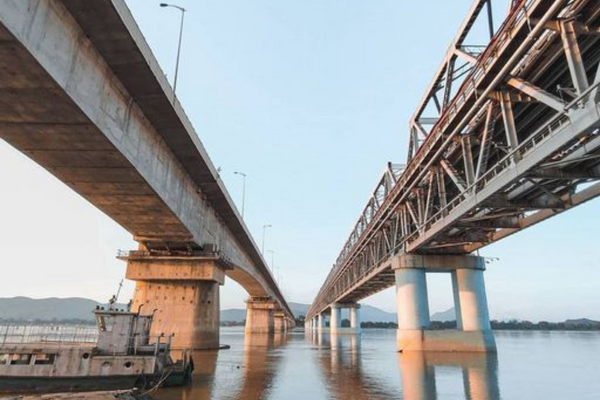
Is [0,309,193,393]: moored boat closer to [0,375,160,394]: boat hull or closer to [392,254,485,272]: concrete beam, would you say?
[0,375,160,394]: boat hull

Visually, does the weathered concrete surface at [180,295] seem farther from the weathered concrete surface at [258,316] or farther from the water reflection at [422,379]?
the weathered concrete surface at [258,316]

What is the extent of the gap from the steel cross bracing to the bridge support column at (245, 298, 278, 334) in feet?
294

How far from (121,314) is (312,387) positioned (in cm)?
1088

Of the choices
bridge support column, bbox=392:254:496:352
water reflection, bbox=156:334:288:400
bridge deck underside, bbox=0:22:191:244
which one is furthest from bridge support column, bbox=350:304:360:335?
bridge deck underside, bbox=0:22:191:244

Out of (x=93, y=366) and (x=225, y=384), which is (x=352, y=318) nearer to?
(x=225, y=384)

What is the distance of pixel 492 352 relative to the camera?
119 feet

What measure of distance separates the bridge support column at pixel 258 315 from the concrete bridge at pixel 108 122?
84.2 metres

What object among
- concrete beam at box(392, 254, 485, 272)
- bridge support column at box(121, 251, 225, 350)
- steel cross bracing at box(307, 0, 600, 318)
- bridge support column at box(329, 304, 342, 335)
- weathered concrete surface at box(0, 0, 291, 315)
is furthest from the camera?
bridge support column at box(329, 304, 342, 335)

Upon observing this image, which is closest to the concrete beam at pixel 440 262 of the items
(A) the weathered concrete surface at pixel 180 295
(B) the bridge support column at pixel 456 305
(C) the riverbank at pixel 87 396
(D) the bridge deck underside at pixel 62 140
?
(B) the bridge support column at pixel 456 305

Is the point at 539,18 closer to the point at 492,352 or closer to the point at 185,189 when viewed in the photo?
the point at 185,189

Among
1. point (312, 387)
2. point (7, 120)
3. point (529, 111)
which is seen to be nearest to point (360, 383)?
point (312, 387)

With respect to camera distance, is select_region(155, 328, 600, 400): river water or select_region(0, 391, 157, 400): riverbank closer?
select_region(0, 391, 157, 400): riverbank

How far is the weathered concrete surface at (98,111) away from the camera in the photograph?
12828 millimetres

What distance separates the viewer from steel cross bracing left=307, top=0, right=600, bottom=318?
1583cm
